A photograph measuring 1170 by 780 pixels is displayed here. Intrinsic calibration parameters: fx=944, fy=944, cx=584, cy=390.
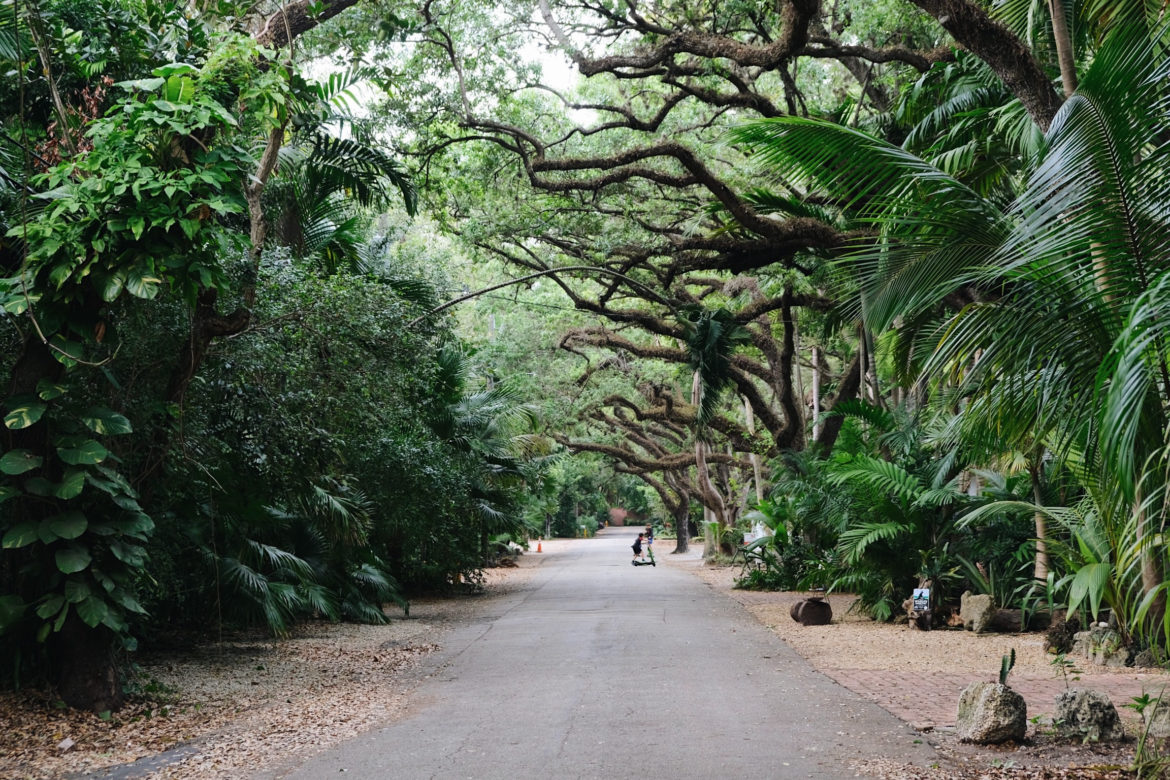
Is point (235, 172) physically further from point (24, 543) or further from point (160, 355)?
point (24, 543)

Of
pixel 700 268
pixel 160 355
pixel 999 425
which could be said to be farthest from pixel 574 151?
pixel 999 425

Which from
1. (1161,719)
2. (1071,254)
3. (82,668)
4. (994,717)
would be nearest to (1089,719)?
(1161,719)

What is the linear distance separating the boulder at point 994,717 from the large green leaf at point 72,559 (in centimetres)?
644

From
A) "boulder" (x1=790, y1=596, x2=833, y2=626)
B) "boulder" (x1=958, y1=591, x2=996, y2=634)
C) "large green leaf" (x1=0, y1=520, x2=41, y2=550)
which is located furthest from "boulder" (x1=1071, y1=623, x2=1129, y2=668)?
"large green leaf" (x1=0, y1=520, x2=41, y2=550)

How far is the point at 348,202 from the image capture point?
42.3ft

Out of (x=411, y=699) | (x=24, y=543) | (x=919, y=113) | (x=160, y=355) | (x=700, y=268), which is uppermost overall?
(x=919, y=113)

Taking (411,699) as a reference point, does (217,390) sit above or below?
above

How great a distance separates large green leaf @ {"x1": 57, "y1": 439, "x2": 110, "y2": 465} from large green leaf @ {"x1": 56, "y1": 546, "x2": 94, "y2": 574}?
687 millimetres

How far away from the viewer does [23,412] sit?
6844 millimetres

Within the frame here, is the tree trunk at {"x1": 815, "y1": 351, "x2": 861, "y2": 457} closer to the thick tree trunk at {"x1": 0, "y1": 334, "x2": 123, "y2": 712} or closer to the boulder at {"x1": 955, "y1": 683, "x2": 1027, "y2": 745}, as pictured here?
the boulder at {"x1": 955, "y1": 683, "x2": 1027, "y2": 745}

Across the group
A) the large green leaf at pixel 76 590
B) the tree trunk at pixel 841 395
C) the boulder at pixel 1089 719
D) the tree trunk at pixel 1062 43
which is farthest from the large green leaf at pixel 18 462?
the tree trunk at pixel 841 395

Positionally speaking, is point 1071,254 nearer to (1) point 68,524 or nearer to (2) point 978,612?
(1) point 68,524

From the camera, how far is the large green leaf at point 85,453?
7.08m

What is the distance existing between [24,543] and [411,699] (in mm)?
3417
